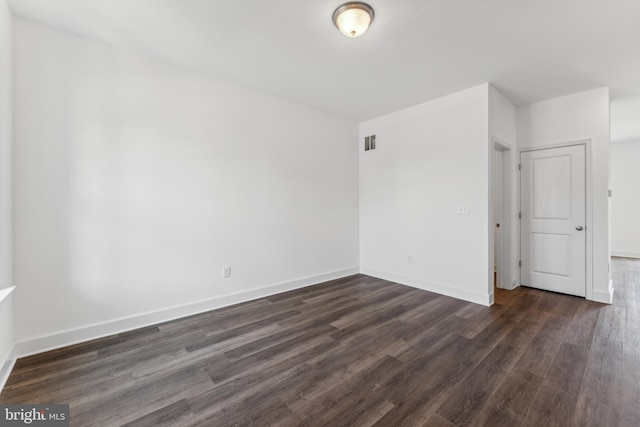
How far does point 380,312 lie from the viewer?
3.06m

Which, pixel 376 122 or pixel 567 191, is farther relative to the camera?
pixel 376 122

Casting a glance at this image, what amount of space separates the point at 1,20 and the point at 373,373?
11.9ft

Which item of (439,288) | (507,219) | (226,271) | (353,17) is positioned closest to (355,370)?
(226,271)

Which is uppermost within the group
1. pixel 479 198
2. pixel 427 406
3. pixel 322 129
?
pixel 322 129

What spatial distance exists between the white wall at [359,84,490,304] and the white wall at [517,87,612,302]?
136 cm

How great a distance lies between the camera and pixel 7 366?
6.29 feet

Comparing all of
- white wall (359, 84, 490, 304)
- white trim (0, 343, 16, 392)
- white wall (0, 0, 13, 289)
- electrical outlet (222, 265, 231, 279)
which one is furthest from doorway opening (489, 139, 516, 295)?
white trim (0, 343, 16, 392)

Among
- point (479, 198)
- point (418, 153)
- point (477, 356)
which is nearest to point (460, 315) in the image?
point (477, 356)

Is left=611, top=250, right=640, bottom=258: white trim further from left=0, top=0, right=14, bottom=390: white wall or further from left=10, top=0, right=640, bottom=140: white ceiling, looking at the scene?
left=0, top=0, right=14, bottom=390: white wall

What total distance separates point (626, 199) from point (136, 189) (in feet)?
31.3

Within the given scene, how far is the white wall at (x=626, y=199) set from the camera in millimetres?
5934

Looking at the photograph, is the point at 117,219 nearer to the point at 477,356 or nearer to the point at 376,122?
the point at 477,356

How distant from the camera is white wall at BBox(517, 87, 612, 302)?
3322mm

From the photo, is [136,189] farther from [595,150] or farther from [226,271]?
[595,150]
